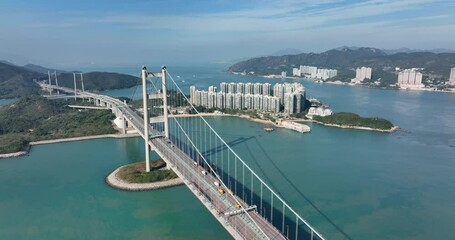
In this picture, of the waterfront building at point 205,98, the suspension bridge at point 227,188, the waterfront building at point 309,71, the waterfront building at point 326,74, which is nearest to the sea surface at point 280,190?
the suspension bridge at point 227,188

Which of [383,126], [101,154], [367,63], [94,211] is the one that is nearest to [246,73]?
[367,63]

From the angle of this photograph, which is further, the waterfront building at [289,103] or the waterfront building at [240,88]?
the waterfront building at [240,88]

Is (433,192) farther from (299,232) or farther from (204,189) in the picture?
(204,189)

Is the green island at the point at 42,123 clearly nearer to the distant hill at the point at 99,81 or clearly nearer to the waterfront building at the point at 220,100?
the waterfront building at the point at 220,100

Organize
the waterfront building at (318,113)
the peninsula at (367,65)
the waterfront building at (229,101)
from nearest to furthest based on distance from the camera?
the waterfront building at (318,113) < the waterfront building at (229,101) < the peninsula at (367,65)

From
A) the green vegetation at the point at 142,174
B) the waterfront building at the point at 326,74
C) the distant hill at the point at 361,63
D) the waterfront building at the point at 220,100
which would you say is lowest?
the green vegetation at the point at 142,174

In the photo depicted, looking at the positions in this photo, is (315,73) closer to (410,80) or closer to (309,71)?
(309,71)
